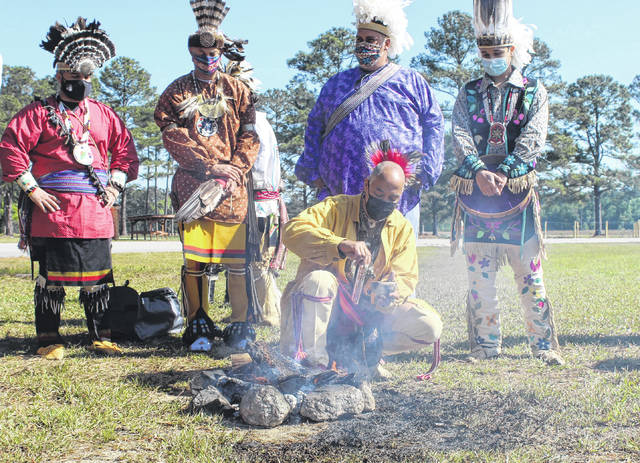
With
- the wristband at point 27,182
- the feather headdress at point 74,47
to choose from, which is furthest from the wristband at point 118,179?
the feather headdress at point 74,47

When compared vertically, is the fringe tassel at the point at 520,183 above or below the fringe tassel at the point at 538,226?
above

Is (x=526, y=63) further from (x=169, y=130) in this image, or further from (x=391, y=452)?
(x=391, y=452)

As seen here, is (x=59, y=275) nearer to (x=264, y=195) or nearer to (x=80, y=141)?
(x=80, y=141)

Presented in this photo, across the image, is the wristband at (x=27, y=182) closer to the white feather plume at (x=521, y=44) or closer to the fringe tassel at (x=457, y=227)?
the fringe tassel at (x=457, y=227)

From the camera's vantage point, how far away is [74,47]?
14.5 feet

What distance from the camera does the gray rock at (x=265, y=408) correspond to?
2.82m

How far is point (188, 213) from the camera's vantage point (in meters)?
4.41

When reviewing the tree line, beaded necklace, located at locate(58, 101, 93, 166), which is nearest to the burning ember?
beaded necklace, located at locate(58, 101, 93, 166)

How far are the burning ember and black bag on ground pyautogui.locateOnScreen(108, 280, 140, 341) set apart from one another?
178 centimetres

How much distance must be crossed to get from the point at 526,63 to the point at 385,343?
2.33 metres

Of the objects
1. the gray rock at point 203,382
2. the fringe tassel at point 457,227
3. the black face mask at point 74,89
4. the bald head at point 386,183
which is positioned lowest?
the gray rock at point 203,382

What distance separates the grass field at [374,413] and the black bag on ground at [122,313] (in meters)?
0.22

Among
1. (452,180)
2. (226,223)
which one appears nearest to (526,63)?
(452,180)

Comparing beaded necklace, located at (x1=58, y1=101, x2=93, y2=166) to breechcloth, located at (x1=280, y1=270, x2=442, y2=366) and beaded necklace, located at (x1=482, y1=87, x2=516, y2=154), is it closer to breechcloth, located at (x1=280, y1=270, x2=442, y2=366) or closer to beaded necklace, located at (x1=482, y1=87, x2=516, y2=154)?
breechcloth, located at (x1=280, y1=270, x2=442, y2=366)
